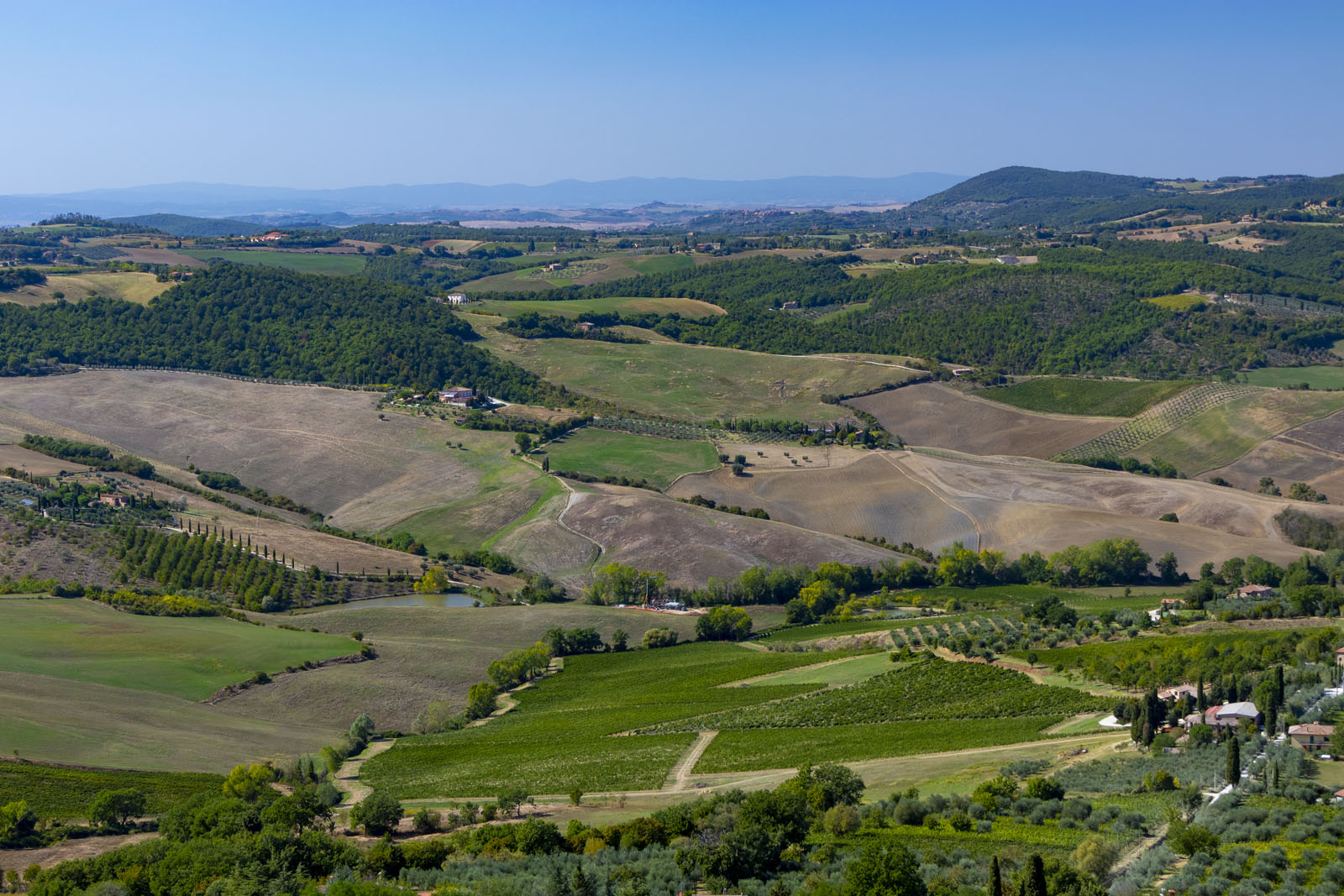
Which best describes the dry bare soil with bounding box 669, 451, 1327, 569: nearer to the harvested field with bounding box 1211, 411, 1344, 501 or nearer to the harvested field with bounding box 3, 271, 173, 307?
the harvested field with bounding box 1211, 411, 1344, 501

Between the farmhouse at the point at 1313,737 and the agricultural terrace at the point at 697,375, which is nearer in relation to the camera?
the farmhouse at the point at 1313,737

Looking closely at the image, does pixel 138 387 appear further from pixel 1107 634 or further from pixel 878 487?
pixel 1107 634

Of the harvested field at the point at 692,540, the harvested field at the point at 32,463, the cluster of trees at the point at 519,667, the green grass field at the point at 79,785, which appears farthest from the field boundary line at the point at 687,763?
the harvested field at the point at 32,463

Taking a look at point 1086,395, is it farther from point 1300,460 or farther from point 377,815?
point 377,815

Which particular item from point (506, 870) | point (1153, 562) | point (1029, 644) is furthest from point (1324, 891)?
point (1153, 562)

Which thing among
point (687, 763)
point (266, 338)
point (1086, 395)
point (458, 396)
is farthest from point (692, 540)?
point (266, 338)

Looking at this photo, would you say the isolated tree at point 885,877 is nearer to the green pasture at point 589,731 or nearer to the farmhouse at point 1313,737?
the farmhouse at point 1313,737
